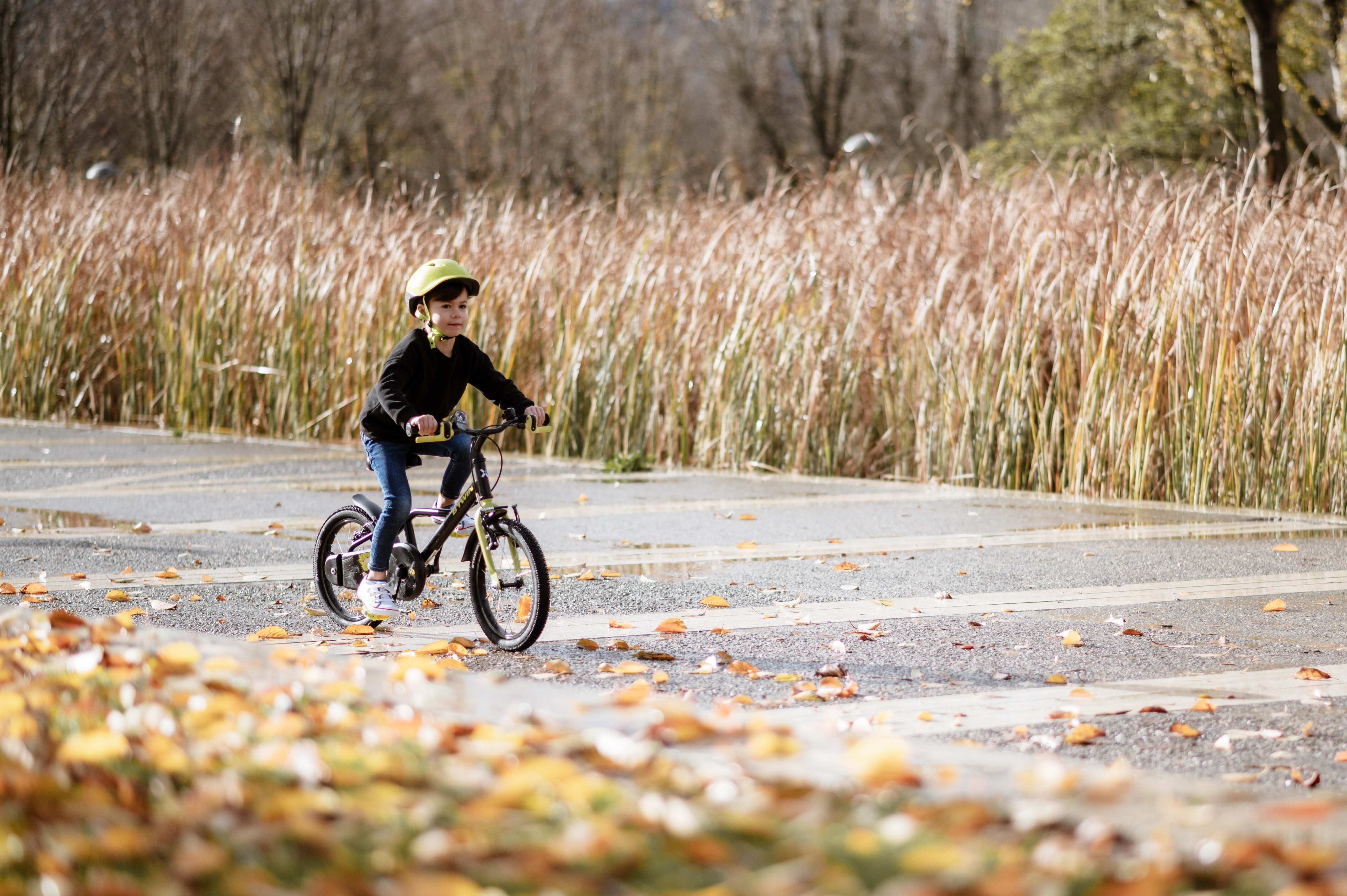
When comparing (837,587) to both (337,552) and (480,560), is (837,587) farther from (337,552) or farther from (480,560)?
(337,552)

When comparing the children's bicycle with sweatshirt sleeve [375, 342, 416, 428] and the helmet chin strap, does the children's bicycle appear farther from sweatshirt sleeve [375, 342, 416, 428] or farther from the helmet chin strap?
the helmet chin strap

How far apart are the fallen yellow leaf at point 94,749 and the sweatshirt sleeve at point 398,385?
6.42ft

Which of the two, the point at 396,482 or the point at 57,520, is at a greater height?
the point at 396,482

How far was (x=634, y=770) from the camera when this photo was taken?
2.27 meters

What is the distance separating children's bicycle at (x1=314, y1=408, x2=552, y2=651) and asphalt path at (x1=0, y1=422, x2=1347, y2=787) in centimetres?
12

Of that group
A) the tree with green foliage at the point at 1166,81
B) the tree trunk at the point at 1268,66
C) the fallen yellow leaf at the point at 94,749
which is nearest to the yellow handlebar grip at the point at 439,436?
the fallen yellow leaf at the point at 94,749

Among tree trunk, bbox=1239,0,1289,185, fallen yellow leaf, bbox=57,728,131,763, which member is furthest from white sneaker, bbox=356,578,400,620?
tree trunk, bbox=1239,0,1289,185

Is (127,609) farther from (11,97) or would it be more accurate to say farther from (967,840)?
(11,97)

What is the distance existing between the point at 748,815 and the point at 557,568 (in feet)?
12.3

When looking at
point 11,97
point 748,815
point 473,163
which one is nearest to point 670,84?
point 473,163

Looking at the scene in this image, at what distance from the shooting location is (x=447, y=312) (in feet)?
15.2

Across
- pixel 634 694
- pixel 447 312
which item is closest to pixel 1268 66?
pixel 447 312

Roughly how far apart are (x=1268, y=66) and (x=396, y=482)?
47.8 ft

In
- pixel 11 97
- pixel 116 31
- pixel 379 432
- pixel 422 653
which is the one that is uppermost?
pixel 116 31
